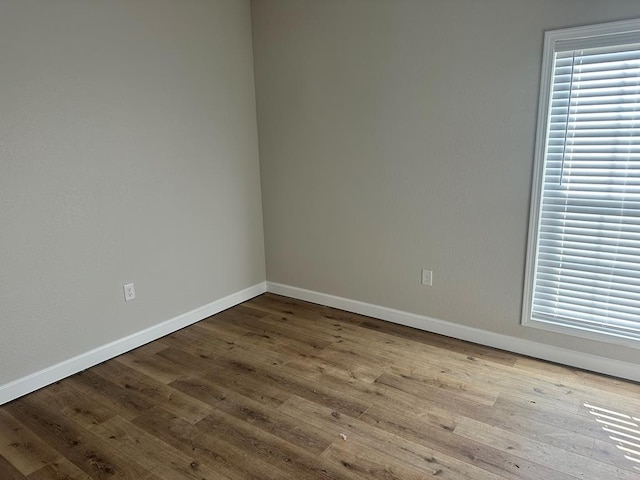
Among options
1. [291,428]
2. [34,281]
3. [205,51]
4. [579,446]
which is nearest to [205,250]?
[34,281]

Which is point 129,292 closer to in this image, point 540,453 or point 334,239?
point 334,239

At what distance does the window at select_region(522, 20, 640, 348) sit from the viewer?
2.29 metres

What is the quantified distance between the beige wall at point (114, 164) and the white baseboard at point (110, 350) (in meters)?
0.05

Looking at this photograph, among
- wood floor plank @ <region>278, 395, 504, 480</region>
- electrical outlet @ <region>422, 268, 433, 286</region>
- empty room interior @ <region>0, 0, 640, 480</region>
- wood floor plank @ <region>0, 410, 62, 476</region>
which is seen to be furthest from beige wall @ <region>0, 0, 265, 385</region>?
electrical outlet @ <region>422, 268, 433, 286</region>

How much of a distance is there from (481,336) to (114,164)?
2709mm

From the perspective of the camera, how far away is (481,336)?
2941mm

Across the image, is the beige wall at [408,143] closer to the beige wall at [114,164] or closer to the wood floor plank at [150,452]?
the beige wall at [114,164]

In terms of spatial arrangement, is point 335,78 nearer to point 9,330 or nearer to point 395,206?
point 395,206

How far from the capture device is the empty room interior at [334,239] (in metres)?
2.11

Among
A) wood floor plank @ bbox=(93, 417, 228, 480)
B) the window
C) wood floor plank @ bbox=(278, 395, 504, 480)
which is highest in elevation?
the window

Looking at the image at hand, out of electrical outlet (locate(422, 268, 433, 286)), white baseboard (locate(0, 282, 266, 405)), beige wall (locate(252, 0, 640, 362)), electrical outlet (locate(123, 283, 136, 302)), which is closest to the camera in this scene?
white baseboard (locate(0, 282, 266, 405))

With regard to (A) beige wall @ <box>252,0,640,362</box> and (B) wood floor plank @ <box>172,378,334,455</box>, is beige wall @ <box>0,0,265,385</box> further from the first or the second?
(B) wood floor plank @ <box>172,378,334,455</box>

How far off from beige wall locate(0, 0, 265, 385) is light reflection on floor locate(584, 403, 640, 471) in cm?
274

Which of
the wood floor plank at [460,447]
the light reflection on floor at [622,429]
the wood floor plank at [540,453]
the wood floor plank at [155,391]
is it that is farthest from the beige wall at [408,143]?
the wood floor plank at [155,391]
